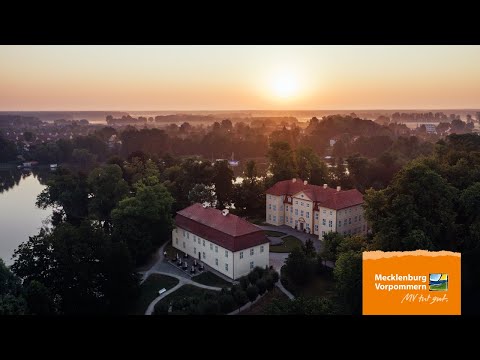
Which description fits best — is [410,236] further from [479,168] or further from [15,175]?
[15,175]

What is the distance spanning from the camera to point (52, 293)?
9.53 meters

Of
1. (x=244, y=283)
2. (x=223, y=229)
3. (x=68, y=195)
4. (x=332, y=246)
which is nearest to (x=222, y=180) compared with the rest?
(x=68, y=195)

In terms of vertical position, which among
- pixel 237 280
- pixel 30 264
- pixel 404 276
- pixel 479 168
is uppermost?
pixel 479 168

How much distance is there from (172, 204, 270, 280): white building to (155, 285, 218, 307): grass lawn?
0.95 m

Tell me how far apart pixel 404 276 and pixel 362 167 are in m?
15.1

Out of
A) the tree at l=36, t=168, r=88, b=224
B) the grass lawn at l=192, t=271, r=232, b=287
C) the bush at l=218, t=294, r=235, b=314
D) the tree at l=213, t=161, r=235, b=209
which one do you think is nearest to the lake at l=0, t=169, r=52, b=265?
the tree at l=36, t=168, r=88, b=224

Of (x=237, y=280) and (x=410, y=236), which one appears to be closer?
(x=410, y=236)

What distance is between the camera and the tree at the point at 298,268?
10.3m

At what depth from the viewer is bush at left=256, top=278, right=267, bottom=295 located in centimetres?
973

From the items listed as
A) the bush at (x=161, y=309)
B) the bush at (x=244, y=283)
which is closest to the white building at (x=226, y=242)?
the bush at (x=244, y=283)

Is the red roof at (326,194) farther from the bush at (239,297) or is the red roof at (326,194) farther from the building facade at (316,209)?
the bush at (239,297)

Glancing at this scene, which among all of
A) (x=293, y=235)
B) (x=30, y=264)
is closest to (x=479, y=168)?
(x=293, y=235)

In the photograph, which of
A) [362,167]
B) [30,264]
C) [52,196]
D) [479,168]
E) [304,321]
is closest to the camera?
[304,321]

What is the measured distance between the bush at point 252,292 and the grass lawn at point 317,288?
1.06 metres
